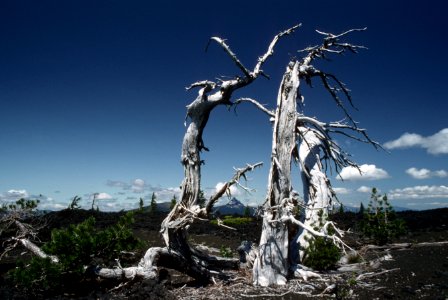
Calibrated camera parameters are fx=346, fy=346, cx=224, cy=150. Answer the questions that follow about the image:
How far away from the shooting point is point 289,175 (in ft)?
30.8

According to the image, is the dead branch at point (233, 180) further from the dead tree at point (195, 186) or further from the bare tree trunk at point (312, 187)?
the bare tree trunk at point (312, 187)

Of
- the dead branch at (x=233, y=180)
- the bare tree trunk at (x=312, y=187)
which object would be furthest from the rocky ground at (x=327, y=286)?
the dead branch at (x=233, y=180)

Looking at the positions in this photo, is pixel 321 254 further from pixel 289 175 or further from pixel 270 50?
pixel 270 50

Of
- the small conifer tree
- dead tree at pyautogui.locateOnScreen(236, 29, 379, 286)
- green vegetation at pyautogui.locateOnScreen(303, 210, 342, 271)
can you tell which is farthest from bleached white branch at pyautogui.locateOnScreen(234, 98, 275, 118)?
the small conifer tree

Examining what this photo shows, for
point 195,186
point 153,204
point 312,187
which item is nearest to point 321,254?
point 312,187

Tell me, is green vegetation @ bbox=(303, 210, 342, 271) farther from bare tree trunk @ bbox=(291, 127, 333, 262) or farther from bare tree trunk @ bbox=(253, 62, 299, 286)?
bare tree trunk @ bbox=(253, 62, 299, 286)

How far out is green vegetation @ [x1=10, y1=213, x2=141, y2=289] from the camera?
24.2 feet

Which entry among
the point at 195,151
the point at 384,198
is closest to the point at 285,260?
the point at 195,151

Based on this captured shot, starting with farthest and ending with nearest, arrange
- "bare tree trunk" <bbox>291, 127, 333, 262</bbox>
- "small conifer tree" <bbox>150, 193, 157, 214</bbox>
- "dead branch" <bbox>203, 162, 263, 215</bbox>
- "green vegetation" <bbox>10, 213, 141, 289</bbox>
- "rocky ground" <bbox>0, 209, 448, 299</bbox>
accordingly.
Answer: "small conifer tree" <bbox>150, 193, 157, 214</bbox>, "bare tree trunk" <bbox>291, 127, 333, 262</bbox>, "dead branch" <bbox>203, 162, 263, 215</bbox>, "green vegetation" <bbox>10, 213, 141, 289</bbox>, "rocky ground" <bbox>0, 209, 448, 299</bbox>

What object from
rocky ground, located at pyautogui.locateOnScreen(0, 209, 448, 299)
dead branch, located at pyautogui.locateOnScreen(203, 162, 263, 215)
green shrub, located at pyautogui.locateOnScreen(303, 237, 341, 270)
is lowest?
rocky ground, located at pyautogui.locateOnScreen(0, 209, 448, 299)

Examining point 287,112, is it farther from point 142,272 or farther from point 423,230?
point 423,230

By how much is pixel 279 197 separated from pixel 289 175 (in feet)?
2.29

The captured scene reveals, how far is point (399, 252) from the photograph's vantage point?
11.8 meters

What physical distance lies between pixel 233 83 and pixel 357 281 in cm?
592
